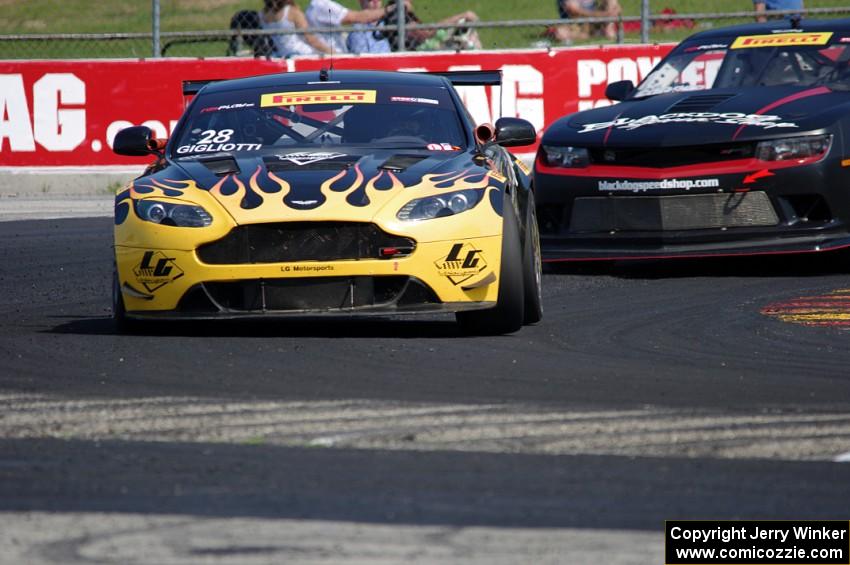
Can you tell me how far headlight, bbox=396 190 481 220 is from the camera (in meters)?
7.46

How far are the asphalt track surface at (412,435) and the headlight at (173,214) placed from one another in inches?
20.6

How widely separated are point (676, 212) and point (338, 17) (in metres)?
8.11

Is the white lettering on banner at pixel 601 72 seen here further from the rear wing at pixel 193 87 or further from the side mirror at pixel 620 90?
the rear wing at pixel 193 87

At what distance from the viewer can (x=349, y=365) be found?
682 cm

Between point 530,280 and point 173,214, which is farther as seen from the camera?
point 530,280

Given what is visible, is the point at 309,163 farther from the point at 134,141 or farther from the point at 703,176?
the point at 703,176

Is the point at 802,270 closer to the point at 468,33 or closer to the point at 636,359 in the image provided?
the point at 636,359

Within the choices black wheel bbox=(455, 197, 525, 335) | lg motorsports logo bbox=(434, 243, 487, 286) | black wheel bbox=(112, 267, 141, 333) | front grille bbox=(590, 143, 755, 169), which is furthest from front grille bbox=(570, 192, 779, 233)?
black wheel bbox=(112, 267, 141, 333)

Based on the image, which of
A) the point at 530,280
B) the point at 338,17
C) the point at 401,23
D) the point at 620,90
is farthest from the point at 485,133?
the point at 338,17

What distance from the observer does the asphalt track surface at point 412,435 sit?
4113 mm

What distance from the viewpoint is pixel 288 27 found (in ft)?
56.3

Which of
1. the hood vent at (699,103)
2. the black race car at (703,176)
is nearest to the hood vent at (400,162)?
the black race car at (703,176)

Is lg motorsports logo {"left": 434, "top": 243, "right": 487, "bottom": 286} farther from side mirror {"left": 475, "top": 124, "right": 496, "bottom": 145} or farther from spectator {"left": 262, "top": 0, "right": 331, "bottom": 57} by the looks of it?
spectator {"left": 262, "top": 0, "right": 331, "bottom": 57}

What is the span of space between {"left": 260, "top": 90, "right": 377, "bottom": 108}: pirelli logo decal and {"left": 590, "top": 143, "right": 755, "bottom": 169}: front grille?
205 cm
